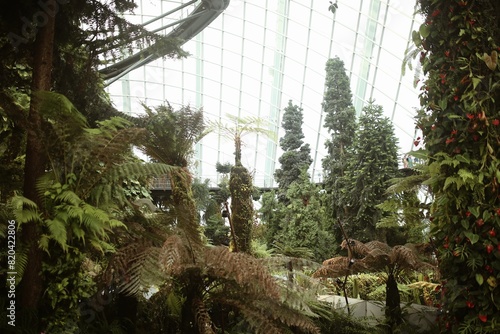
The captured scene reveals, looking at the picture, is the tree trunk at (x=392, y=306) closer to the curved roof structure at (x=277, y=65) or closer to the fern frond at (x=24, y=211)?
the fern frond at (x=24, y=211)

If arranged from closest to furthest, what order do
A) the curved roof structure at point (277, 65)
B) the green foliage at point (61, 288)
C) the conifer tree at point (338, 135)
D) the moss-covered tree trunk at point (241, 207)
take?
the green foliage at point (61, 288) < the moss-covered tree trunk at point (241, 207) < the conifer tree at point (338, 135) < the curved roof structure at point (277, 65)

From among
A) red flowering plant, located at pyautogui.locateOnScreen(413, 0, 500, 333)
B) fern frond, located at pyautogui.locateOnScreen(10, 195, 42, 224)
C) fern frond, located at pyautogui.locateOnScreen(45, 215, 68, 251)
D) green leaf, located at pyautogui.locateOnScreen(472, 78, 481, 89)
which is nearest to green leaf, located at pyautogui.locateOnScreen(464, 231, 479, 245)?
red flowering plant, located at pyautogui.locateOnScreen(413, 0, 500, 333)

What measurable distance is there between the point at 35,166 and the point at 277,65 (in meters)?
16.7

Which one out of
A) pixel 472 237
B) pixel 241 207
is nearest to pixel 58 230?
pixel 472 237

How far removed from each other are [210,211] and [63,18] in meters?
7.62

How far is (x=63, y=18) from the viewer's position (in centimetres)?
364

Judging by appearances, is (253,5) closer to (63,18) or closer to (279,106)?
(279,106)

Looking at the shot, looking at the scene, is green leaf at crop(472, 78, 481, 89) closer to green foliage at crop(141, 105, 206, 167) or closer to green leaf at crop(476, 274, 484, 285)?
green leaf at crop(476, 274, 484, 285)

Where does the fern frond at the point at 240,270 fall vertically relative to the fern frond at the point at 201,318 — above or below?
above

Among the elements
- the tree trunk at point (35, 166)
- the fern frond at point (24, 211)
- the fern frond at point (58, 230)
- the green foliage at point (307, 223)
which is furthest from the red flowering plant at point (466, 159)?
the green foliage at point (307, 223)

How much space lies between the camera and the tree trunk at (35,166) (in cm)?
286

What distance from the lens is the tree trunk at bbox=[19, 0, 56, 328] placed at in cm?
286

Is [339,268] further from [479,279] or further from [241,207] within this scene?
[241,207]

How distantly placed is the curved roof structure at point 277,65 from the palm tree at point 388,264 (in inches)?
300
